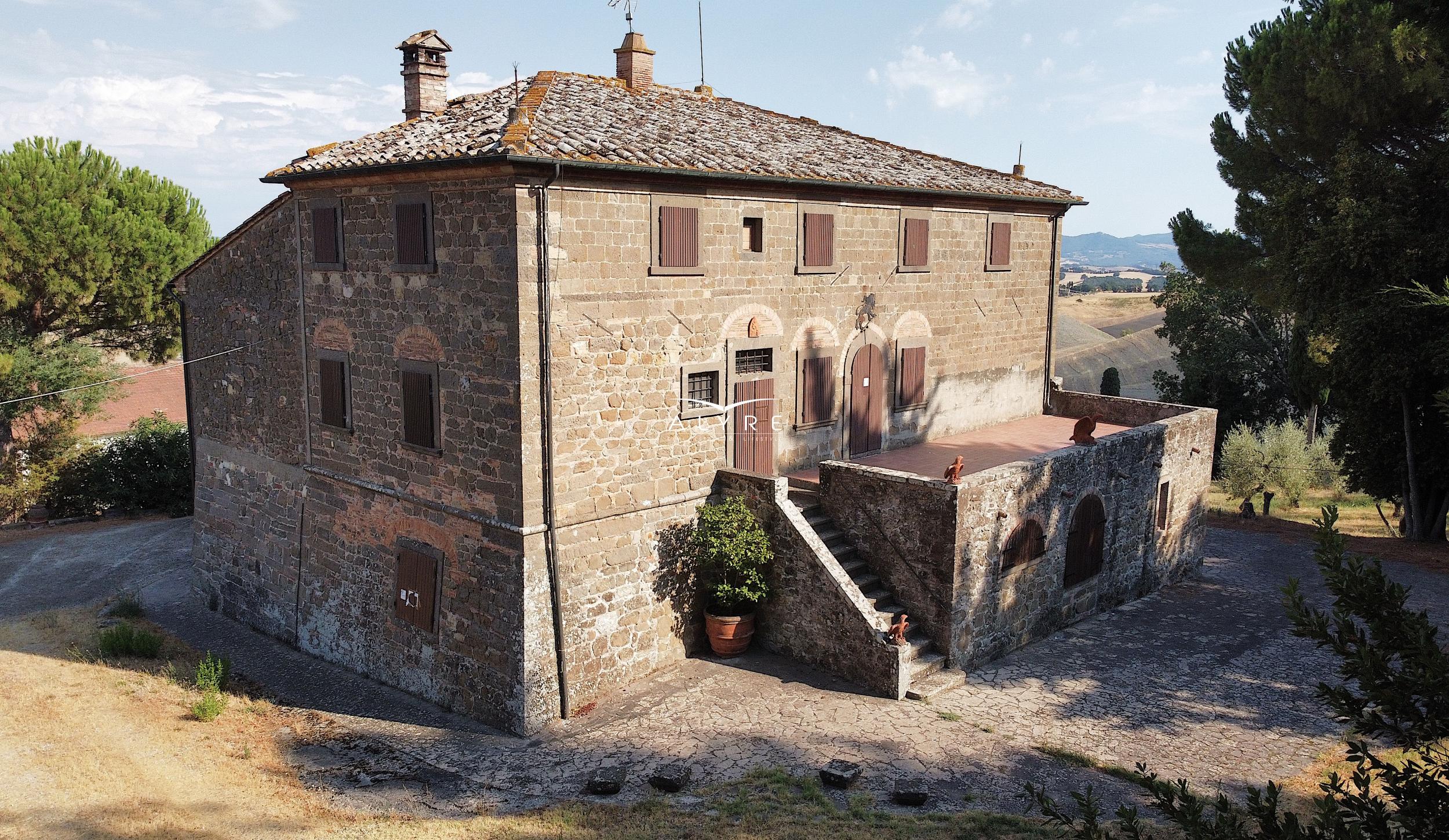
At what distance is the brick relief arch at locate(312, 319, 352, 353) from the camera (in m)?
15.2

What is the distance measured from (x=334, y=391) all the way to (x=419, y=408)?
92.1 inches

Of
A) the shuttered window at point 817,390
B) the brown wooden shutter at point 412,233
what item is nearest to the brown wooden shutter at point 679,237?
the shuttered window at point 817,390

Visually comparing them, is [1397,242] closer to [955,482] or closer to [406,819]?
[955,482]

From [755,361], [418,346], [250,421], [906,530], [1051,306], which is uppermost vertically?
[1051,306]

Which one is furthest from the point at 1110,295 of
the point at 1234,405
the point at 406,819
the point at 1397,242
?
the point at 406,819

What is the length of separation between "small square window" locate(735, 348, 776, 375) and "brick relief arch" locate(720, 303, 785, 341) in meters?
0.26

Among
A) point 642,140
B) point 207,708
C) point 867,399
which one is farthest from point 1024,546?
point 207,708

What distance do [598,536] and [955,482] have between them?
4.87 meters

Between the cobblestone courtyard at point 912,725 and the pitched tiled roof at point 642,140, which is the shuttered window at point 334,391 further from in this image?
the cobblestone courtyard at point 912,725

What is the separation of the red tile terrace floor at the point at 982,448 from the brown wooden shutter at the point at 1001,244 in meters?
3.33

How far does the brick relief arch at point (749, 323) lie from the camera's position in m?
15.0

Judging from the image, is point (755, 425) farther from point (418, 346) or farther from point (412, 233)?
point (412, 233)

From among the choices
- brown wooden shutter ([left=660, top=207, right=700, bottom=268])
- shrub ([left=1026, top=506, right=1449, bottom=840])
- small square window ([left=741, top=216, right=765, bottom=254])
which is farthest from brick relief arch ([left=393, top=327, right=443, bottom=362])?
shrub ([left=1026, top=506, right=1449, bottom=840])

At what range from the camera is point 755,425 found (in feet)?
50.8
